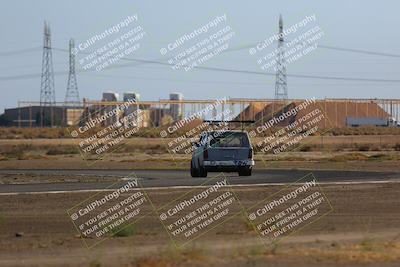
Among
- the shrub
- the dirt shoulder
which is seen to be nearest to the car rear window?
the dirt shoulder

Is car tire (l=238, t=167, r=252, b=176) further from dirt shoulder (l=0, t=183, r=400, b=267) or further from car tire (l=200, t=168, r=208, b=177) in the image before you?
dirt shoulder (l=0, t=183, r=400, b=267)

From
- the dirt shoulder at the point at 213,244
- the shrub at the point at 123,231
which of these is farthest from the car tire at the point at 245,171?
the shrub at the point at 123,231

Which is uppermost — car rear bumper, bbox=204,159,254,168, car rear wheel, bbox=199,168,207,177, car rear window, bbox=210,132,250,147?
car rear window, bbox=210,132,250,147

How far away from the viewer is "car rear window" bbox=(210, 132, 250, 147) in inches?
1297

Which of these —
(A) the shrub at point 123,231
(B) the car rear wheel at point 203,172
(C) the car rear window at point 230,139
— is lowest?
(B) the car rear wheel at point 203,172

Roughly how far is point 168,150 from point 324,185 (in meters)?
40.4

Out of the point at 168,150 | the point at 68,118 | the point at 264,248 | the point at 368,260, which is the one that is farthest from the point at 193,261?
the point at 68,118

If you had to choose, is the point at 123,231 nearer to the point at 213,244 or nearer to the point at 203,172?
the point at 213,244

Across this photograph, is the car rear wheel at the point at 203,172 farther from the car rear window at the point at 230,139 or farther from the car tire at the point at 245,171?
the car tire at the point at 245,171

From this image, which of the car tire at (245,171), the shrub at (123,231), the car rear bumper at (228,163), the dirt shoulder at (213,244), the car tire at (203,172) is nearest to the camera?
the dirt shoulder at (213,244)

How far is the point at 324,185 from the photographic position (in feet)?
89.4

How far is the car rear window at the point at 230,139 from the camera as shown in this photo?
32938mm

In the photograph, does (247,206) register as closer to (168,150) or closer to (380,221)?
(380,221)

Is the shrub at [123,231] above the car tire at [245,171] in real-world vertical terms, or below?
above
